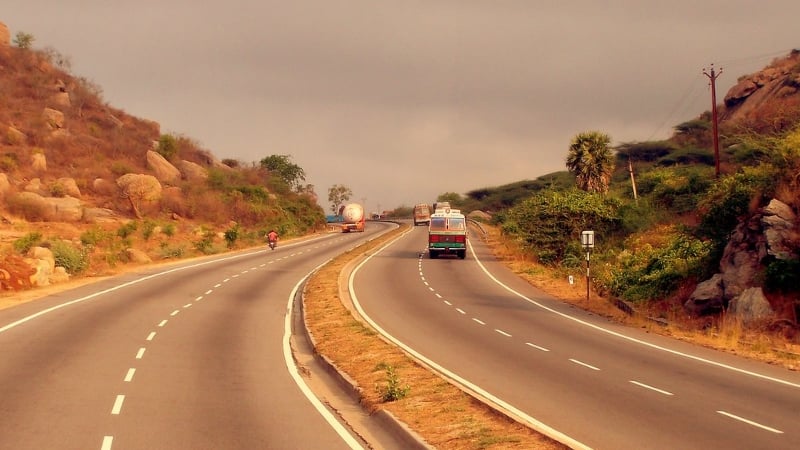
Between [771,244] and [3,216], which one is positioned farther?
[3,216]

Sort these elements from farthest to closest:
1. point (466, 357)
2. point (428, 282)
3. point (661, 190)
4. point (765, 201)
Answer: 1. point (661, 190)
2. point (428, 282)
3. point (765, 201)
4. point (466, 357)

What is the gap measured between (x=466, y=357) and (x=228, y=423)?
7405 millimetres

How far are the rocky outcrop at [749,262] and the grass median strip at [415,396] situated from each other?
39.2ft

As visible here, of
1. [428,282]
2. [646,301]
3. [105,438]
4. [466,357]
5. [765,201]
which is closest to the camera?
[105,438]

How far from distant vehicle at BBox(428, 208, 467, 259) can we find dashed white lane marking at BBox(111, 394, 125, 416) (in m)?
38.7

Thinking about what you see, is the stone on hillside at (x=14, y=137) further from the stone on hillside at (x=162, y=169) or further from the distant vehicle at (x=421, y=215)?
the distant vehicle at (x=421, y=215)

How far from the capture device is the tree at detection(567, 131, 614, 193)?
59062mm

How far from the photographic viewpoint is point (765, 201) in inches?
1024

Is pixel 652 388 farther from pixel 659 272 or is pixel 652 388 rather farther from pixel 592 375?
pixel 659 272

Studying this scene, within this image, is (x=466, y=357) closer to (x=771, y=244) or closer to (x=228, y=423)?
(x=228, y=423)

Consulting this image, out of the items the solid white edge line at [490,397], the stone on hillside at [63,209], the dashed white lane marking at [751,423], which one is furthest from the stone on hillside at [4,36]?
the dashed white lane marking at [751,423]

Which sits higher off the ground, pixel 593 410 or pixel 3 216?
pixel 3 216

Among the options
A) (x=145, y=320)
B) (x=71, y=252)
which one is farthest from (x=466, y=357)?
(x=71, y=252)

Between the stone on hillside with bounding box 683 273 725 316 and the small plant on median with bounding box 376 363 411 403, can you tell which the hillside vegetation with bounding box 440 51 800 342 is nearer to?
the stone on hillside with bounding box 683 273 725 316
